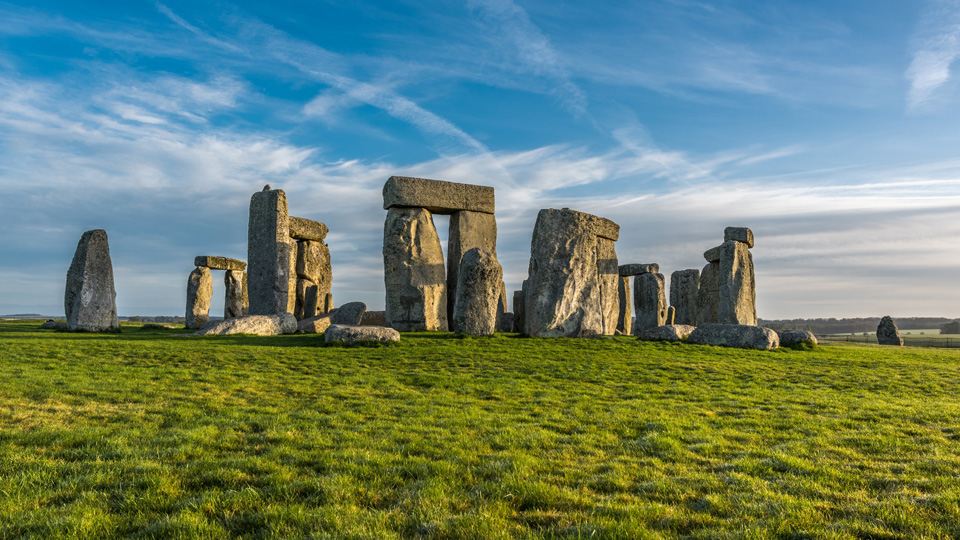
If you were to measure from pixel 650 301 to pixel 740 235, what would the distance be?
20.4 ft

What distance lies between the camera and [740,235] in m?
20.9

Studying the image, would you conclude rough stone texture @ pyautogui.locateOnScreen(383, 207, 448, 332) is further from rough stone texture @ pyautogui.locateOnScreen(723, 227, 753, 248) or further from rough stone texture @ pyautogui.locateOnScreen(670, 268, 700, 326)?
rough stone texture @ pyautogui.locateOnScreen(670, 268, 700, 326)

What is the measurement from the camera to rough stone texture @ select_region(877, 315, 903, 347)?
29.8 m

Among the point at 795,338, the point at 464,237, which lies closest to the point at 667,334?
the point at 795,338

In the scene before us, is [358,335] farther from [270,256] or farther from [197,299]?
[197,299]

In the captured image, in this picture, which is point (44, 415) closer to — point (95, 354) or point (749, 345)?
point (95, 354)

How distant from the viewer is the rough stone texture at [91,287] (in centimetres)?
1741

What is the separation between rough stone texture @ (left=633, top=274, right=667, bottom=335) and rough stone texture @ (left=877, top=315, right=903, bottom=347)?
1308 centimetres

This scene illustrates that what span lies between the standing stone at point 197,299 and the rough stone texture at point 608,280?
53.9 feet

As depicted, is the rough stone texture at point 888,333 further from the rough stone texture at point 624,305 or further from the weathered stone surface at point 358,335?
the weathered stone surface at point 358,335

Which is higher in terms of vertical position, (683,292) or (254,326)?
(683,292)

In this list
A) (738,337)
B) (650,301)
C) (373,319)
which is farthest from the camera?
(650,301)

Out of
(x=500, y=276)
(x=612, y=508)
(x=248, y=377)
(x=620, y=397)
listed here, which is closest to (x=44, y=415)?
(x=248, y=377)

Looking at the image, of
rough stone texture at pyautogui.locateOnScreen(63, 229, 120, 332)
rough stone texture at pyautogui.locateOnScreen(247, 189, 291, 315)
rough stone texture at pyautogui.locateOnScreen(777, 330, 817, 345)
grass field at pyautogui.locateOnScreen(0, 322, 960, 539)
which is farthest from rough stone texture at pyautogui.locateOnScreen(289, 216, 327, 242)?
rough stone texture at pyautogui.locateOnScreen(777, 330, 817, 345)
